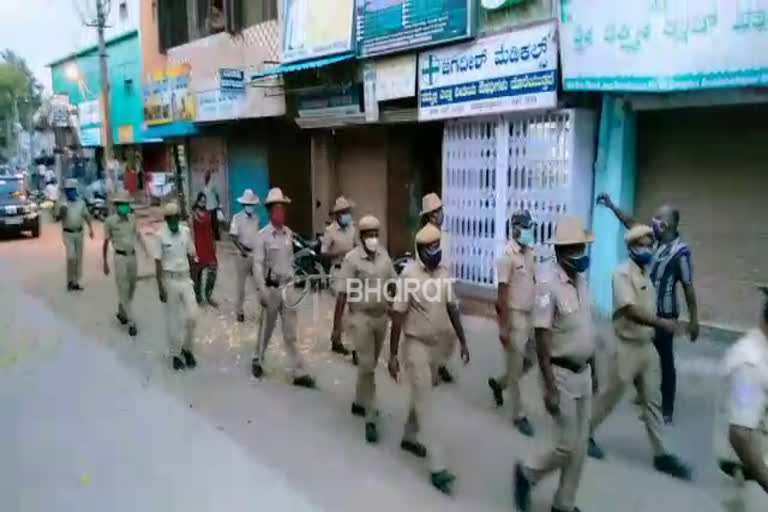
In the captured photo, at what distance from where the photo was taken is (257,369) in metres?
7.28

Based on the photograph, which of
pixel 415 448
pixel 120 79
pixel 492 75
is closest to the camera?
pixel 415 448

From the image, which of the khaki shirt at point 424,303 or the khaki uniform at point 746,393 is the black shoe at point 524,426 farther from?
the khaki uniform at point 746,393

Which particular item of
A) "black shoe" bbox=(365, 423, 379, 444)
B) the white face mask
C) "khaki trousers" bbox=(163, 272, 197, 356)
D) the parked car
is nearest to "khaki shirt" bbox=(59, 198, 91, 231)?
"khaki trousers" bbox=(163, 272, 197, 356)

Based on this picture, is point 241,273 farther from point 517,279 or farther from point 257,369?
point 517,279

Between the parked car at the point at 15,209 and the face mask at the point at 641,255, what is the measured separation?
20.5 metres

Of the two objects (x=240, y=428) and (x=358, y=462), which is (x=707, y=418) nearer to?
(x=358, y=462)

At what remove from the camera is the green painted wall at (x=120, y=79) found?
27359 millimetres

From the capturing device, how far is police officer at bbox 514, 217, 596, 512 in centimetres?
396

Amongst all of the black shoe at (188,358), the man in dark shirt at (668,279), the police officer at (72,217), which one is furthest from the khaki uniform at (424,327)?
the police officer at (72,217)

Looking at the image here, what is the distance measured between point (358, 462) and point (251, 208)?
5.22m

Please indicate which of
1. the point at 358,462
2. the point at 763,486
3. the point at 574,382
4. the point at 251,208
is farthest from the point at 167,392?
the point at 763,486

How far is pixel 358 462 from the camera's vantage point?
16.6 feet

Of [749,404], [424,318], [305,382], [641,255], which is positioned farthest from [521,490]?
[305,382]

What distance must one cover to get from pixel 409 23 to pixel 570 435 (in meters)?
8.41
